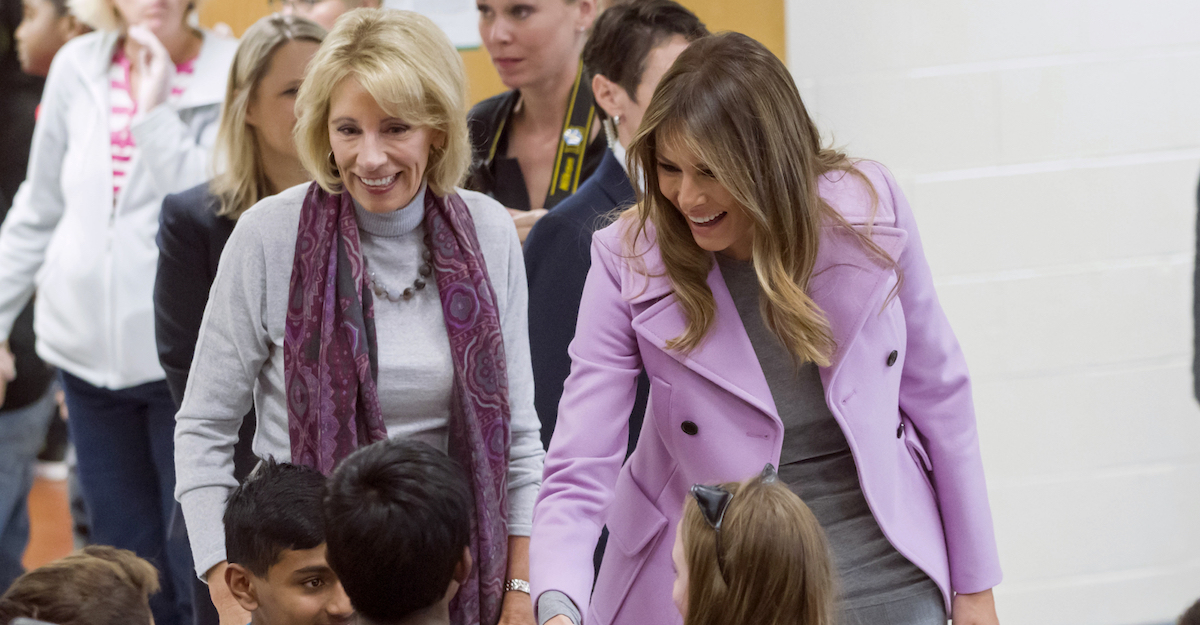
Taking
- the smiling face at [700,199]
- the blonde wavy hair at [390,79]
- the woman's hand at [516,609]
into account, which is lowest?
the woman's hand at [516,609]

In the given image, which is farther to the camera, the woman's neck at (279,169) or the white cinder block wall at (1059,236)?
the white cinder block wall at (1059,236)

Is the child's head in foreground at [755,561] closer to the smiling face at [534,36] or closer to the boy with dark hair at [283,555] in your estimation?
the boy with dark hair at [283,555]

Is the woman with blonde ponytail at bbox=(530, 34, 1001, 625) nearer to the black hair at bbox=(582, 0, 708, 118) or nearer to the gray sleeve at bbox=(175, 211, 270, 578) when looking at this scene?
the gray sleeve at bbox=(175, 211, 270, 578)

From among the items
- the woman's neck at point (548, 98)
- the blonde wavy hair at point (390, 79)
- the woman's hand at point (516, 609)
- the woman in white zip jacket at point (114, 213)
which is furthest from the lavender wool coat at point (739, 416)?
the woman in white zip jacket at point (114, 213)

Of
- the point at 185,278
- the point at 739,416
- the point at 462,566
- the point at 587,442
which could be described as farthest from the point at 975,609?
the point at 185,278

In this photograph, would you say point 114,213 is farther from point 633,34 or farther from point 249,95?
point 633,34

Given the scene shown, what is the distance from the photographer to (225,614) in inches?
60.2

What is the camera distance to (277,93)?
2.26 m

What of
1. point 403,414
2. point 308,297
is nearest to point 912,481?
point 403,414

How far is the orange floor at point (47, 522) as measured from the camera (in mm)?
2844

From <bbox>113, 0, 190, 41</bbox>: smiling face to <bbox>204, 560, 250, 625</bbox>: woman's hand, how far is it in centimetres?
158

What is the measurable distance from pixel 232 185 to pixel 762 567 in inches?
55.7

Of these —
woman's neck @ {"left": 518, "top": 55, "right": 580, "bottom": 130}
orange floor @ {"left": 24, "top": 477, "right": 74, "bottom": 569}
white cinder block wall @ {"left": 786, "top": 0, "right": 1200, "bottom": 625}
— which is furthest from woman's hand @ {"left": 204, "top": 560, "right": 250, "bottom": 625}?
white cinder block wall @ {"left": 786, "top": 0, "right": 1200, "bottom": 625}

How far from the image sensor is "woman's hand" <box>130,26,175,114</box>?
264cm
